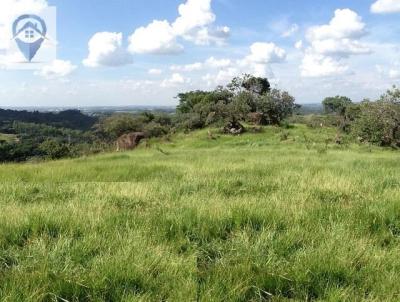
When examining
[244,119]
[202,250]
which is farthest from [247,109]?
[202,250]

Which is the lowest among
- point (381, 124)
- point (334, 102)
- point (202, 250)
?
point (202, 250)

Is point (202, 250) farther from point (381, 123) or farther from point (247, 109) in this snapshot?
point (247, 109)

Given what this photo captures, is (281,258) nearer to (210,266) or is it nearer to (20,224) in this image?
(210,266)

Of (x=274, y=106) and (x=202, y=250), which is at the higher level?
(x=274, y=106)

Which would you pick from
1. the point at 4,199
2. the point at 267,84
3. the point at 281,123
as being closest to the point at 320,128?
the point at 281,123

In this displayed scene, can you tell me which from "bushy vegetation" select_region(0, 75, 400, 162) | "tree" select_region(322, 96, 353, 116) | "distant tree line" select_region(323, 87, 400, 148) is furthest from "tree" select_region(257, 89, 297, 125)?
"tree" select_region(322, 96, 353, 116)

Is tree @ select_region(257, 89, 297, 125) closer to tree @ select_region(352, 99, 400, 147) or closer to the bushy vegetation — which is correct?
the bushy vegetation

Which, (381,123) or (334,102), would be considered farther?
(334,102)

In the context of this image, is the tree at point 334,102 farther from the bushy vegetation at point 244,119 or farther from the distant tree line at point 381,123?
the distant tree line at point 381,123

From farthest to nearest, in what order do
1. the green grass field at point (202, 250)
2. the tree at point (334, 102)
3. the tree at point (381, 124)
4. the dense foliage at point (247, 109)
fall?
the tree at point (334, 102), the dense foliage at point (247, 109), the tree at point (381, 124), the green grass field at point (202, 250)

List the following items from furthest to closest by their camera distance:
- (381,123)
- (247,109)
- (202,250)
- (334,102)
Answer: (334,102) < (247,109) < (381,123) < (202,250)

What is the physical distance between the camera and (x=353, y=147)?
111 feet

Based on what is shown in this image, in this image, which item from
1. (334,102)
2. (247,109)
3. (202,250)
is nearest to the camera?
(202,250)

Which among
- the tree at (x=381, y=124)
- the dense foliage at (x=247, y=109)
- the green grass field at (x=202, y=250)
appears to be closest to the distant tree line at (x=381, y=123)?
the tree at (x=381, y=124)
